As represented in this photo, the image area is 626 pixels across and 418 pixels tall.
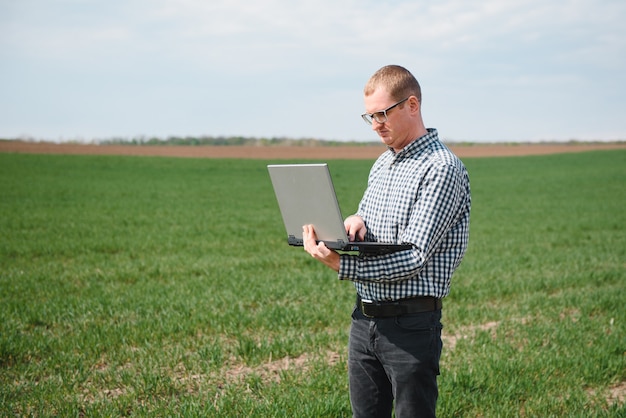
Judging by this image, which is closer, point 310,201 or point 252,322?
point 310,201

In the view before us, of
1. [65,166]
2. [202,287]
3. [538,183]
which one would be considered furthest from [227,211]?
[65,166]

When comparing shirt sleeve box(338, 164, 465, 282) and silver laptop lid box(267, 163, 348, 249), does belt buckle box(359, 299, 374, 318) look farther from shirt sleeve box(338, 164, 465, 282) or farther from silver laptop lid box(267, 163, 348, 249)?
silver laptop lid box(267, 163, 348, 249)

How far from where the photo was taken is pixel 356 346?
10.8 feet

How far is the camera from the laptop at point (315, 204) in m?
2.82

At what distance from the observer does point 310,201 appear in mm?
2938

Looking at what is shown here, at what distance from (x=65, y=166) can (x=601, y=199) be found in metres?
35.2

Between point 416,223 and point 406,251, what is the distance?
0.43 ft

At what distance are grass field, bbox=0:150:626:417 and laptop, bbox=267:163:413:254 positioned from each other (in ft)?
7.48

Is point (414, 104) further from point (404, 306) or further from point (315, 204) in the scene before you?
point (404, 306)

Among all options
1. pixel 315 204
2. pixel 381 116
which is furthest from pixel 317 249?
pixel 381 116

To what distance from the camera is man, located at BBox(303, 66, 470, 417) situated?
116 inches

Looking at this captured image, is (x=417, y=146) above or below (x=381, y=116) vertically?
below

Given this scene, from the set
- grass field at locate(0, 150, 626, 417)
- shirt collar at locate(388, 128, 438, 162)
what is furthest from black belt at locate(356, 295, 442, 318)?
grass field at locate(0, 150, 626, 417)

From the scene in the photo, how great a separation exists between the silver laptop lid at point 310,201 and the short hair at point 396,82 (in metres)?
0.50
